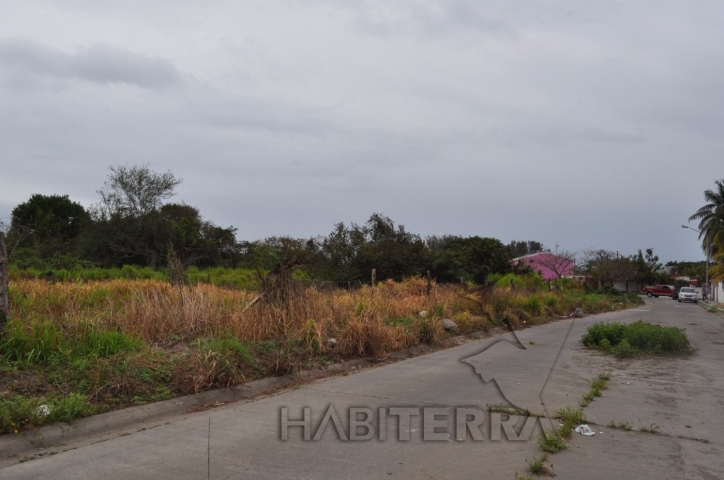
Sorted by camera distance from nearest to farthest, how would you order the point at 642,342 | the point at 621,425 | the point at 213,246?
the point at 621,425
the point at 642,342
the point at 213,246

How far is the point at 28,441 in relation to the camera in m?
5.86

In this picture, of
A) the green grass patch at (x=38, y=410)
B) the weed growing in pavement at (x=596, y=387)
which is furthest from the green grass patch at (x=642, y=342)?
the green grass patch at (x=38, y=410)

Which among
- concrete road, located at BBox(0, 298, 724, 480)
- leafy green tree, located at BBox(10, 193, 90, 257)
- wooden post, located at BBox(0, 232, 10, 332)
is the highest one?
leafy green tree, located at BBox(10, 193, 90, 257)

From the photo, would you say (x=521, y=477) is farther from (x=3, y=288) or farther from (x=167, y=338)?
(x=3, y=288)

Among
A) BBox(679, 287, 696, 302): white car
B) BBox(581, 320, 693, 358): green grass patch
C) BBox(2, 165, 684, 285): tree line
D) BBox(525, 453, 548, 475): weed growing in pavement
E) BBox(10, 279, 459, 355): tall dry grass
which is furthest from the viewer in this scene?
BBox(679, 287, 696, 302): white car

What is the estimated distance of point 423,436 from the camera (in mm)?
6301

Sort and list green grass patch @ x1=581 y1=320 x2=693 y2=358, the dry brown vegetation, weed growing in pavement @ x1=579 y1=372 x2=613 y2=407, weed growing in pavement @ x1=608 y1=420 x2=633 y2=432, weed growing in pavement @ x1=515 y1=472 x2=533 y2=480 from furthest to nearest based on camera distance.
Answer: green grass patch @ x1=581 y1=320 x2=693 y2=358, weed growing in pavement @ x1=579 y1=372 x2=613 y2=407, the dry brown vegetation, weed growing in pavement @ x1=608 y1=420 x2=633 y2=432, weed growing in pavement @ x1=515 y1=472 x2=533 y2=480

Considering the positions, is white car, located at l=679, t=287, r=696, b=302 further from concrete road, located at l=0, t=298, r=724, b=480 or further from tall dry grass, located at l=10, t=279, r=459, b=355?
concrete road, located at l=0, t=298, r=724, b=480

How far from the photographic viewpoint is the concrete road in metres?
5.27

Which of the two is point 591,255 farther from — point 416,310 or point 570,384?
point 570,384

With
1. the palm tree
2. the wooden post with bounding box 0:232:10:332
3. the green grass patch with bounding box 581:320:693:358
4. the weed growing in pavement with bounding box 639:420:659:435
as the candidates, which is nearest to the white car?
the palm tree

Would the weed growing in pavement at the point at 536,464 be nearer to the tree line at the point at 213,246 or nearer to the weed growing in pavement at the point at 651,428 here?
the weed growing in pavement at the point at 651,428

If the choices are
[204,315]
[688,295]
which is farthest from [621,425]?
[688,295]

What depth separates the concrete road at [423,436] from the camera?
5.27m
